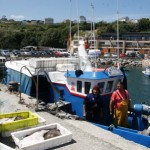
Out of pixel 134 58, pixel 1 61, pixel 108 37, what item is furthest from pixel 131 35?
pixel 1 61

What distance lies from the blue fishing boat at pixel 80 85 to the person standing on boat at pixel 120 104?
525mm

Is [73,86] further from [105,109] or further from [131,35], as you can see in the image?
[131,35]

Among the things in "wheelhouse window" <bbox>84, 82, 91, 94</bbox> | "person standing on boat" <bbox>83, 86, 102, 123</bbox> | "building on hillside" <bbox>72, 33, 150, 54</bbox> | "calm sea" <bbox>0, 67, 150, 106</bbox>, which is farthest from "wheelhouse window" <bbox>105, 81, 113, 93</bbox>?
"building on hillside" <bbox>72, 33, 150, 54</bbox>

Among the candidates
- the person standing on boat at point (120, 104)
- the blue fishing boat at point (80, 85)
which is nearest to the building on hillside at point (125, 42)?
the blue fishing boat at point (80, 85)

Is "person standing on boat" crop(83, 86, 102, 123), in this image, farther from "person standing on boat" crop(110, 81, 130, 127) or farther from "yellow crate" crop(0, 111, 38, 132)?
"yellow crate" crop(0, 111, 38, 132)

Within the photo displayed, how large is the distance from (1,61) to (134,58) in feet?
202

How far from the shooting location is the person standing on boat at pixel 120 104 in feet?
40.3

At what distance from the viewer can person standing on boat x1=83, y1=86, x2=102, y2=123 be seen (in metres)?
12.4

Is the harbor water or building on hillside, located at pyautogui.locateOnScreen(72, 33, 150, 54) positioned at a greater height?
building on hillside, located at pyautogui.locateOnScreen(72, 33, 150, 54)

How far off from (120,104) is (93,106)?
1063mm

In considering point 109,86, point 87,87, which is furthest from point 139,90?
point 87,87

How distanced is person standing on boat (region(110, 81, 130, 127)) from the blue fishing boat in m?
0.52

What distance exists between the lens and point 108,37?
377 ft

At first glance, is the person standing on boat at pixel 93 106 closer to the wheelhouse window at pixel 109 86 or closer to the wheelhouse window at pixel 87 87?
the wheelhouse window at pixel 87 87
